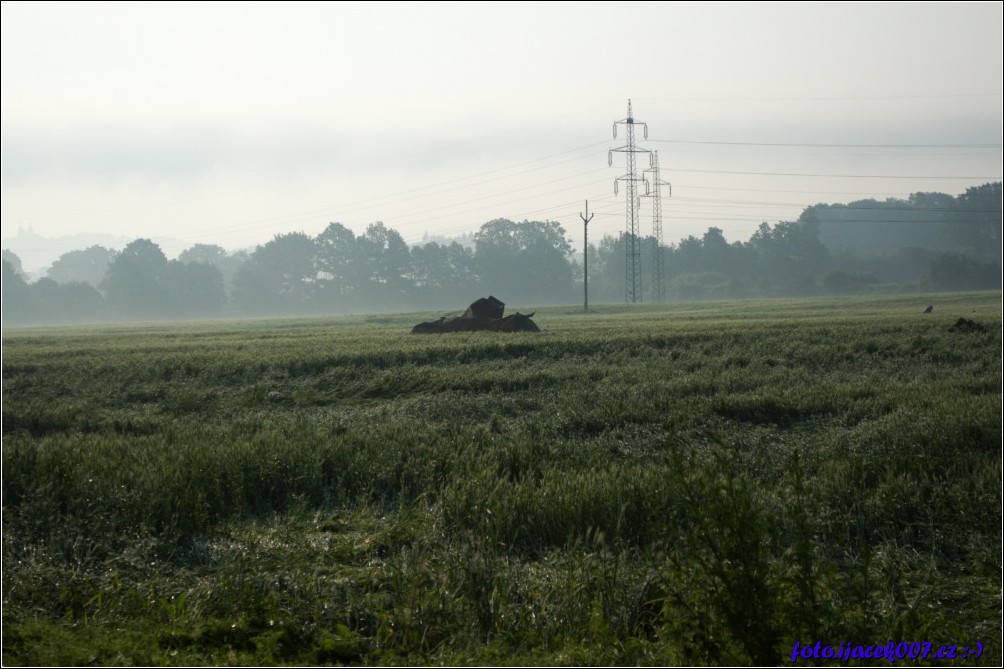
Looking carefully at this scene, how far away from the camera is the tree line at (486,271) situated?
284 ft

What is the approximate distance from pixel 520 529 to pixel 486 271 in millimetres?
81867

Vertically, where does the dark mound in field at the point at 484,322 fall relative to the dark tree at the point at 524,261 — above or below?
below

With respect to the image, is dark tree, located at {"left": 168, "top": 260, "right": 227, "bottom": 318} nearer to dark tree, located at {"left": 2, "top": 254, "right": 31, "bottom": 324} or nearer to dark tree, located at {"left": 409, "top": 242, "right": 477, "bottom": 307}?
dark tree, located at {"left": 2, "top": 254, "right": 31, "bottom": 324}

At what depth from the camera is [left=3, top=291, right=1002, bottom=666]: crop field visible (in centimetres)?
522

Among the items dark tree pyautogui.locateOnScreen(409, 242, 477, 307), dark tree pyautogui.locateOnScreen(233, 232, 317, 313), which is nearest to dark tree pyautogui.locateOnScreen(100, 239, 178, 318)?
dark tree pyautogui.locateOnScreen(233, 232, 317, 313)

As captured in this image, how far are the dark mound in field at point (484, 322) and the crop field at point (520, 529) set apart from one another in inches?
612

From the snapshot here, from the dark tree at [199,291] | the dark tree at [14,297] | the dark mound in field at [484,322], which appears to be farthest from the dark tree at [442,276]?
the dark tree at [14,297]

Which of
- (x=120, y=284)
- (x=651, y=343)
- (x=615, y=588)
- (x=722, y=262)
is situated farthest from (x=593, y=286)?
(x=615, y=588)

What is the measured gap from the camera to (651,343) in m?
23.9

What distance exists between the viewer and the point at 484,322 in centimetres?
3278

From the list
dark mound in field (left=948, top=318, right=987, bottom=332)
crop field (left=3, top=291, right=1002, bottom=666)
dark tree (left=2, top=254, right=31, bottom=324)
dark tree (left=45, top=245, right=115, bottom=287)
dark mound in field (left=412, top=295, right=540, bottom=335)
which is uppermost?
dark tree (left=45, top=245, right=115, bottom=287)

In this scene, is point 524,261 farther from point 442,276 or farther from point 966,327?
point 966,327

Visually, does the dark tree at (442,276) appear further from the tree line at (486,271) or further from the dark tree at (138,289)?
the dark tree at (138,289)

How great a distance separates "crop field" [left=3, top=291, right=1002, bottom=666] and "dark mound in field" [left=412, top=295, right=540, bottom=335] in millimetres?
15555
